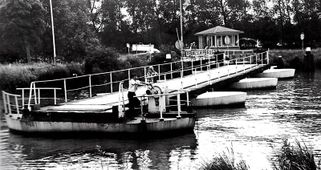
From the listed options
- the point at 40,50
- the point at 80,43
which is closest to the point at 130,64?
the point at 80,43

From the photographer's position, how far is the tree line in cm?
6012

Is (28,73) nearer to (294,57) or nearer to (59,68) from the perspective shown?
(59,68)

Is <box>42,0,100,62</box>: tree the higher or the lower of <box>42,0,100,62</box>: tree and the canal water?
the higher

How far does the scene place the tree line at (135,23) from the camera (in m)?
60.1

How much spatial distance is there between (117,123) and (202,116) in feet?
28.8

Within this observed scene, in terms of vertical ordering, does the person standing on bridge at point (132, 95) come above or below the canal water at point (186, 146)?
above

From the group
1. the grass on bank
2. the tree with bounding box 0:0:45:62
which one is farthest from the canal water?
the tree with bounding box 0:0:45:62

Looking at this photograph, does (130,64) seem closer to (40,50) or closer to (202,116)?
(40,50)

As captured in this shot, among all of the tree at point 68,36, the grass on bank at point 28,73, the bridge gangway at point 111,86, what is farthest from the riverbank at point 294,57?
the grass on bank at point 28,73

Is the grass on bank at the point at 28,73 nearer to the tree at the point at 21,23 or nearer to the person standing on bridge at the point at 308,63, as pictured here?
the tree at the point at 21,23

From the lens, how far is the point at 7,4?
59.2 metres

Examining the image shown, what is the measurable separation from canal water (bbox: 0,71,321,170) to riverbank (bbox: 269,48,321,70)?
42.7 meters

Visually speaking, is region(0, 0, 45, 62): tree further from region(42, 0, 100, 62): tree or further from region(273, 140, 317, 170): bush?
region(273, 140, 317, 170): bush

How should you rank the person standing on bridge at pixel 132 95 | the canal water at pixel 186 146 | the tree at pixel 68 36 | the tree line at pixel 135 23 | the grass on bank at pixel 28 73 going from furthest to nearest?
1. the tree at pixel 68 36
2. the tree line at pixel 135 23
3. the grass on bank at pixel 28 73
4. the person standing on bridge at pixel 132 95
5. the canal water at pixel 186 146
